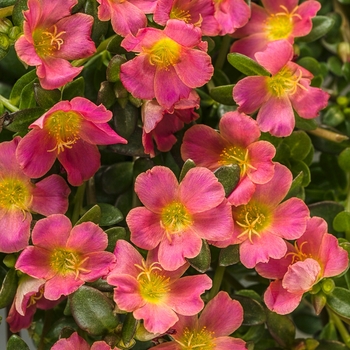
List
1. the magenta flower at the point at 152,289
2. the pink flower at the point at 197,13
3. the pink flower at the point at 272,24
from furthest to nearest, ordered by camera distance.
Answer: the pink flower at the point at 272,24 → the pink flower at the point at 197,13 → the magenta flower at the point at 152,289

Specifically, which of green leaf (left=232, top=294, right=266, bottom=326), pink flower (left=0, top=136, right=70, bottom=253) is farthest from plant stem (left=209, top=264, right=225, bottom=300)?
pink flower (left=0, top=136, right=70, bottom=253)

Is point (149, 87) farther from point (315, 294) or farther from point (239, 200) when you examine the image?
point (315, 294)

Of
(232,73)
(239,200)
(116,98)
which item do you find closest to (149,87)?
(116,98)

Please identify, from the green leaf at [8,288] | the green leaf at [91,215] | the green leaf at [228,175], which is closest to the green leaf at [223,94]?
the green leaf at [228,175]

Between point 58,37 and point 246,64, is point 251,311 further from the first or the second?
point 58,37

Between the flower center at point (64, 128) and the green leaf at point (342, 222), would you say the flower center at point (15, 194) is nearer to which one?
the flower center at point (64, 128)

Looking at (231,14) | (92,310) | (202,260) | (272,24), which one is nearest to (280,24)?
(272,24)
